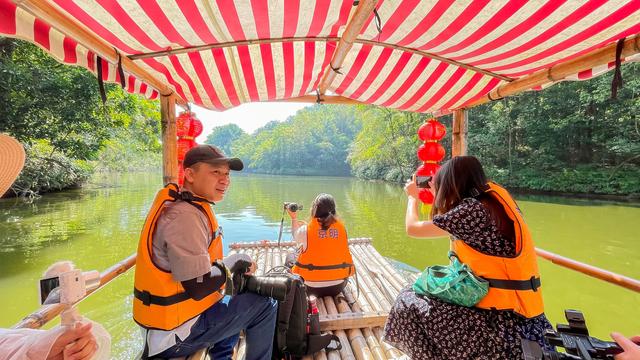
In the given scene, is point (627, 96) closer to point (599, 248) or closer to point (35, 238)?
point (599, 248)

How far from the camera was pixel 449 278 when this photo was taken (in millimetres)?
1544

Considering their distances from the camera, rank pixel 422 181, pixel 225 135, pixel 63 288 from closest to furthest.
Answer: pixel 63 288, pixel 422 181, pixel 225 135

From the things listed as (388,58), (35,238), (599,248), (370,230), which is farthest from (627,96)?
(35,238)

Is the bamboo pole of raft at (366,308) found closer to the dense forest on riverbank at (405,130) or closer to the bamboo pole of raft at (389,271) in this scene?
the bamboo pole of raft at (389,271)

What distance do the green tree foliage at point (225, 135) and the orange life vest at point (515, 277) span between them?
347ft

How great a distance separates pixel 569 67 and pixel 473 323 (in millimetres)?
1903

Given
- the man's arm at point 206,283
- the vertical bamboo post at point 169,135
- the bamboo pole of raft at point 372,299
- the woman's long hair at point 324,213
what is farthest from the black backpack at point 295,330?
the vertical bamboo post at point 169,135

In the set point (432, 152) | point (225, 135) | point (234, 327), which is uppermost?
point (225, 135)

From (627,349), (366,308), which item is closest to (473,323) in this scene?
(627,349)

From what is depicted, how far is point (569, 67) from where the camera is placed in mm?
2166

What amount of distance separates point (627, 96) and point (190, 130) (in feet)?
77.6

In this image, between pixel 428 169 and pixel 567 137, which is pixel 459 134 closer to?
pixel 428 169

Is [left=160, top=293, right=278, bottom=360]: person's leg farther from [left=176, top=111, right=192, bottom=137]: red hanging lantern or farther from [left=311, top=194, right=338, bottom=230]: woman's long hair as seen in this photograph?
[left=176, top=111, right=192, bottom=137]: red hanging lantern

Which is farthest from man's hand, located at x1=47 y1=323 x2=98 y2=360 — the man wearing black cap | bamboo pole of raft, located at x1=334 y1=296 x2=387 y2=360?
bamboo pole of raft, located at x1=334 y1=296 x2=387 y2=360
